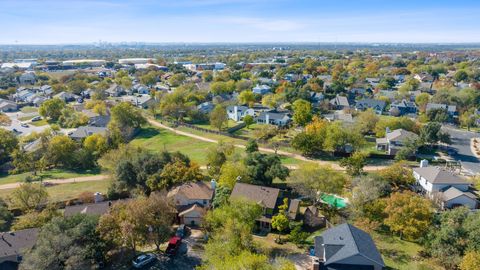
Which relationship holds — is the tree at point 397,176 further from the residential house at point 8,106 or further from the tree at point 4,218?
the residential house at point 8,106

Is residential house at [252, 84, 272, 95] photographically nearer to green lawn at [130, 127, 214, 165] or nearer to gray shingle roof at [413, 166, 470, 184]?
green lawn at [130, 127, 214, 165]

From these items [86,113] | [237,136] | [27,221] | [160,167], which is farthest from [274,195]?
[86,113]

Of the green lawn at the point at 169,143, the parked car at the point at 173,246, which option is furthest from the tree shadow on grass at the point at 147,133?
the parked car at the point at 173,246

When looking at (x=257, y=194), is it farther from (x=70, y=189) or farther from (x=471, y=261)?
(x=70, y=189)

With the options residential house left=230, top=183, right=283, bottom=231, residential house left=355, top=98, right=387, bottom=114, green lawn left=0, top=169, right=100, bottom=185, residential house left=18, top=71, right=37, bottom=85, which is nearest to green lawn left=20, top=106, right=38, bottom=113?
residential house left=18, top=71, right=37, bottom=85

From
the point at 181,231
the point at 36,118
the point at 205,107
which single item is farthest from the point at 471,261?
the point at 36,118

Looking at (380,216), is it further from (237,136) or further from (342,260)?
(237,136)
